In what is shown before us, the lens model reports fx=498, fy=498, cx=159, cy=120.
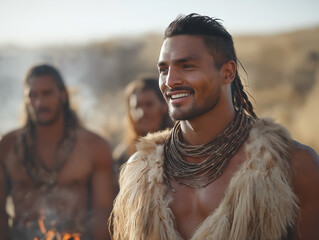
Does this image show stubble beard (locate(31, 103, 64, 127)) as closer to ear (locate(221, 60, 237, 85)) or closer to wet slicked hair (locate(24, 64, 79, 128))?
wet slicked hair (locate(24, 64, 79, 128))

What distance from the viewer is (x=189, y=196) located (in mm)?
2898

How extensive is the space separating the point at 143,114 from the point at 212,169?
3.07 metres

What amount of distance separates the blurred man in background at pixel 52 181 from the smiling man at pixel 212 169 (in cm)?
226

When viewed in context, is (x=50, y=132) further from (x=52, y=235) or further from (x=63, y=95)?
(x=52, y=235)

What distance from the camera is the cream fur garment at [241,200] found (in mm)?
2623

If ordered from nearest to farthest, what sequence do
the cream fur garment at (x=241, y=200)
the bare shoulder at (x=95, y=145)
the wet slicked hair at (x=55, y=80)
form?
the cream fur garment at (x=241, y=200) < the bare shoulder at (x=95, y=145) < the wet slicked hair at (x=55, y=80)

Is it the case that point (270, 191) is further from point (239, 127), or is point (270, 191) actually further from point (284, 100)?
point (284, 100)

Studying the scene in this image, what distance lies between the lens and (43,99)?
18.1 feet

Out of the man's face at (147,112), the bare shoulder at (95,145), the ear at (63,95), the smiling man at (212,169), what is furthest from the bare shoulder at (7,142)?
the smiling man at (212,169)

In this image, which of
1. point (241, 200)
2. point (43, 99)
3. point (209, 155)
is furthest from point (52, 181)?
point (241, 200)

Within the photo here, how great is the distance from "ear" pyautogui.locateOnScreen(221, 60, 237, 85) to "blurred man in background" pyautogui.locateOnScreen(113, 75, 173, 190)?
2.87 meters

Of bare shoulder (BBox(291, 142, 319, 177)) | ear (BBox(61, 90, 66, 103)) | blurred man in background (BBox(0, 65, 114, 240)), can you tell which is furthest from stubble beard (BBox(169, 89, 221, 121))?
ear (BBox(61, 90, 66, 103))

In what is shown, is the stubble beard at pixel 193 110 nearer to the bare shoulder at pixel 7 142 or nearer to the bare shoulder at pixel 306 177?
the bare shoulder at pixel 306 177

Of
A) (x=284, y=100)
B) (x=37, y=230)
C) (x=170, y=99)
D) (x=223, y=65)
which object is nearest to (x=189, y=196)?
(x=170, y=99)
